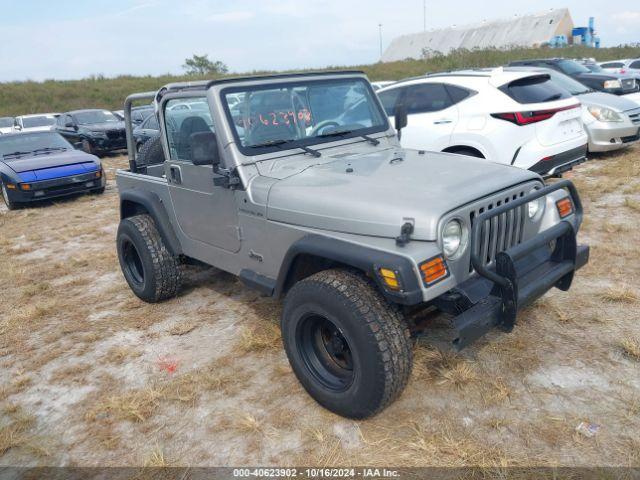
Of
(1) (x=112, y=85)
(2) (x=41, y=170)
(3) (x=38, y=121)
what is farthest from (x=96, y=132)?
(1) (x=112, y=85)

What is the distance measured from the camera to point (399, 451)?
263 cm

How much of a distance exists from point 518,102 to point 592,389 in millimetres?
4027

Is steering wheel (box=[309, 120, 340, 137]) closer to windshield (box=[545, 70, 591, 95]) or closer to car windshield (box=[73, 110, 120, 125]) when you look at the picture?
windshield (box=[545, 70, 591, 95])

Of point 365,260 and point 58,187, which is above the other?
point 365,260

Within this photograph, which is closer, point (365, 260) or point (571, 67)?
point (365, 260)

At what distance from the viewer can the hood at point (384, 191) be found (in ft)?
8.67

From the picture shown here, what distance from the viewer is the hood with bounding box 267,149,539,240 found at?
2.64 metres

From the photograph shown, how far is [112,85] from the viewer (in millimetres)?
36219

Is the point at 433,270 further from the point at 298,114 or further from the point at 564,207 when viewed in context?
the point at 298,114

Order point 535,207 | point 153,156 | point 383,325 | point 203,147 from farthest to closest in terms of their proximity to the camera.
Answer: point 153,156 → point 203,147 → point 535,207 → point 383,325

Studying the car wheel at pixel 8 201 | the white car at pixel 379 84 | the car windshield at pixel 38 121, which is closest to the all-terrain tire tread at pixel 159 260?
the white car at pixel 379 84

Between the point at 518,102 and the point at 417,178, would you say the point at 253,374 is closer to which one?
→ the point at 417,178

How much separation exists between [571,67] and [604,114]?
4681 mm

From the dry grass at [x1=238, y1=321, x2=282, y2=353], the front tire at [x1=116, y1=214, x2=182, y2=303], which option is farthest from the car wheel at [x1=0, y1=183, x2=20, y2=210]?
the dry grass at [x1=238, y1=321, x2=282, y2=353]
